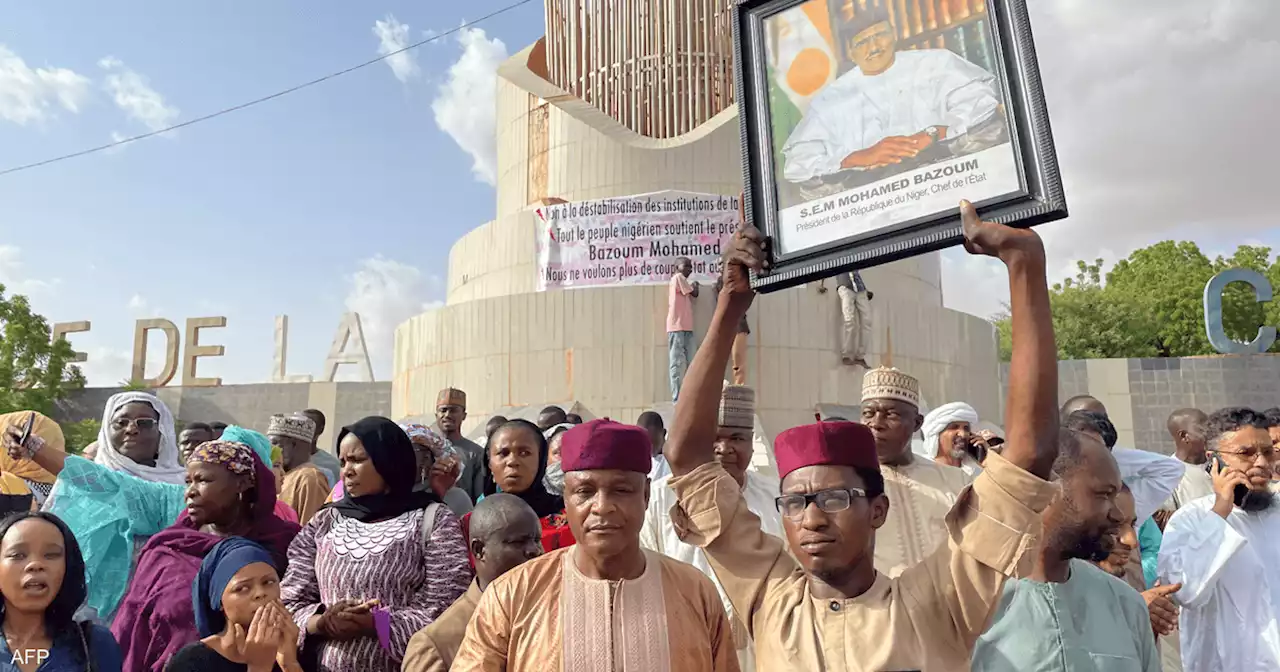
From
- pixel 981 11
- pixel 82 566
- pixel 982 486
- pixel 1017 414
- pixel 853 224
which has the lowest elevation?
pixel 82 566

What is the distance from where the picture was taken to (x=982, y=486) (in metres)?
2.05

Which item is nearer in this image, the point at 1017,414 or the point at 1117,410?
the point at 1017,414

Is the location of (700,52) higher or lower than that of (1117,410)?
higher

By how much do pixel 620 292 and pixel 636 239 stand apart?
70 centimetres

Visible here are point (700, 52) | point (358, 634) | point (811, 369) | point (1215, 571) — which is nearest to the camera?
point (358, 634)

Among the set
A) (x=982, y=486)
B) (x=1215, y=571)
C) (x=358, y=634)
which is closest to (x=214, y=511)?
(x=358, y=634)

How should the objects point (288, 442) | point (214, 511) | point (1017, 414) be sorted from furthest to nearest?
point (288, 442) < point (214, 511) < point (1017, 414)

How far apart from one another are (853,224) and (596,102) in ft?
42.0

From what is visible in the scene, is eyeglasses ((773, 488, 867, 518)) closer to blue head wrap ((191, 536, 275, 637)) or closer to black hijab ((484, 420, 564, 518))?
blue head wrap ((191, 536, 275, 637))

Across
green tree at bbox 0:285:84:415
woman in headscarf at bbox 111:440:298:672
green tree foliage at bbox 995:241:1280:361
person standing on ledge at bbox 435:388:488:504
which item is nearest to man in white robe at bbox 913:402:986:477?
person standing on ledge at bbox 435:388:488:504

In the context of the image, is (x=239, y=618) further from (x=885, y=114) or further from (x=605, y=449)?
(x=885, y=114)

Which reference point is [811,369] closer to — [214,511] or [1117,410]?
[1117,410]

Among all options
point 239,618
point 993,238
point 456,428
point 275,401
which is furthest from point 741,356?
point 275,401

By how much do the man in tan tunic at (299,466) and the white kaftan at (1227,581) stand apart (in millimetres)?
A: 3989
